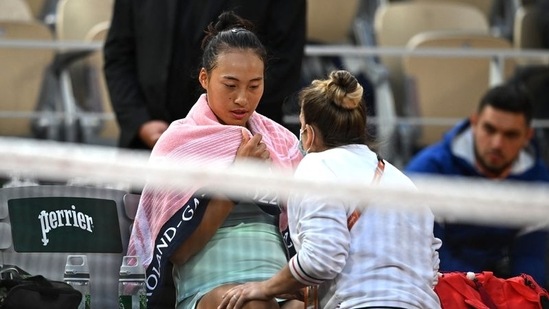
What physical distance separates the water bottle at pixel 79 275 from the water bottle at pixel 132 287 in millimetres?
99

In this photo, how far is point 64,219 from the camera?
4.31m

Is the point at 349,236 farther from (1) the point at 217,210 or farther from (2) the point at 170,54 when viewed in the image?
(2) the point at 170,54

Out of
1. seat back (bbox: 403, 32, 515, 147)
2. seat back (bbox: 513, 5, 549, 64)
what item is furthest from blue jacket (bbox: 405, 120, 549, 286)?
seat back (bbox: 513, 5, 549, 64)

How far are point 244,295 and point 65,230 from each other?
2.18ft

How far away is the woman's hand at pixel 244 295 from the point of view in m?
3.92

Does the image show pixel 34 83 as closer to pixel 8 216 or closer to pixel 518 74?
pixel 518 74

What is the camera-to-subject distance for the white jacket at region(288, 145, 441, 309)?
12.3 feet

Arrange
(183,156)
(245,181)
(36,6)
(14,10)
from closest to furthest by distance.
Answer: (245,181) → (183,156) → (14,10) → (36,6)

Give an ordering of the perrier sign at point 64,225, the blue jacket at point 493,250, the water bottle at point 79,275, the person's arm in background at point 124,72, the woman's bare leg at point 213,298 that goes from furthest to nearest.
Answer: the person's arm in background at point 124,72
the blue jacket at point 493,250
the perrier sign at point 64,225
the water bottle at point 79,275
the woman's bare leg at point 213,298

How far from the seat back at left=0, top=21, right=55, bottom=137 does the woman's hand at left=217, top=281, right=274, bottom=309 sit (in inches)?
165

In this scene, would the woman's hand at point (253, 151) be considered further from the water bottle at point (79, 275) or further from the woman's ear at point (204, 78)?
the water bottle at point (79, 275)

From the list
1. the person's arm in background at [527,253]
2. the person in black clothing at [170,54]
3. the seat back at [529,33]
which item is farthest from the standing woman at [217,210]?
the seat back at [529,33]

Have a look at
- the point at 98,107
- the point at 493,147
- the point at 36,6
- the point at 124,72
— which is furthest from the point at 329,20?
the point at 124,72

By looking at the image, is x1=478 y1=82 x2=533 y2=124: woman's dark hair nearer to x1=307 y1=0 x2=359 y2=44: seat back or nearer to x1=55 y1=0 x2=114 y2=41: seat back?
x1=307 y1=0 x2=359 y2=44: seat back
